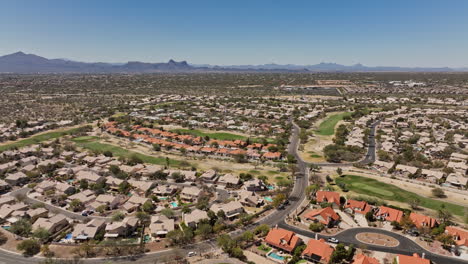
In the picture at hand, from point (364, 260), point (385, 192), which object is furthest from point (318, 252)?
point (385, 192)

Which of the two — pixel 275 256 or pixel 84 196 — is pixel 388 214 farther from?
pixel 84 196

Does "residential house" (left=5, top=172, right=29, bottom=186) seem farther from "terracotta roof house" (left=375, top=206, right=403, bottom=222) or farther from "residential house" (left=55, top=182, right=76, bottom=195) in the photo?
"terracotta roof house" (left=375, top=206, right=403, bottom=222)

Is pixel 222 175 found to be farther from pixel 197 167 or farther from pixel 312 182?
pixel 312 182

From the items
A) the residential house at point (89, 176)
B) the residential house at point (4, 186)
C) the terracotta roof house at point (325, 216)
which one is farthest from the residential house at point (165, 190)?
the residential house at point (4, 186)

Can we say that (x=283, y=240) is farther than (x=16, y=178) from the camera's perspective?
No

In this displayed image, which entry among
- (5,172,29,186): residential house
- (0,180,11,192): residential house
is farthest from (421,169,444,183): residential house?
(0,180,11,192): residential house

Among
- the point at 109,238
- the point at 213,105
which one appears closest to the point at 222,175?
the point at 109,238

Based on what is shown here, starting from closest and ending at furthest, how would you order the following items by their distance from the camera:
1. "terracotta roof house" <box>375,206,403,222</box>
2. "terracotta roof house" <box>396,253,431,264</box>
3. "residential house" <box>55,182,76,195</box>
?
"terracotta roof house" <box>396,253,431,264</box>, "terracotta roof house" <box>375,206,403,222</box>, "residential house" <box>55,182,76,195</box>
